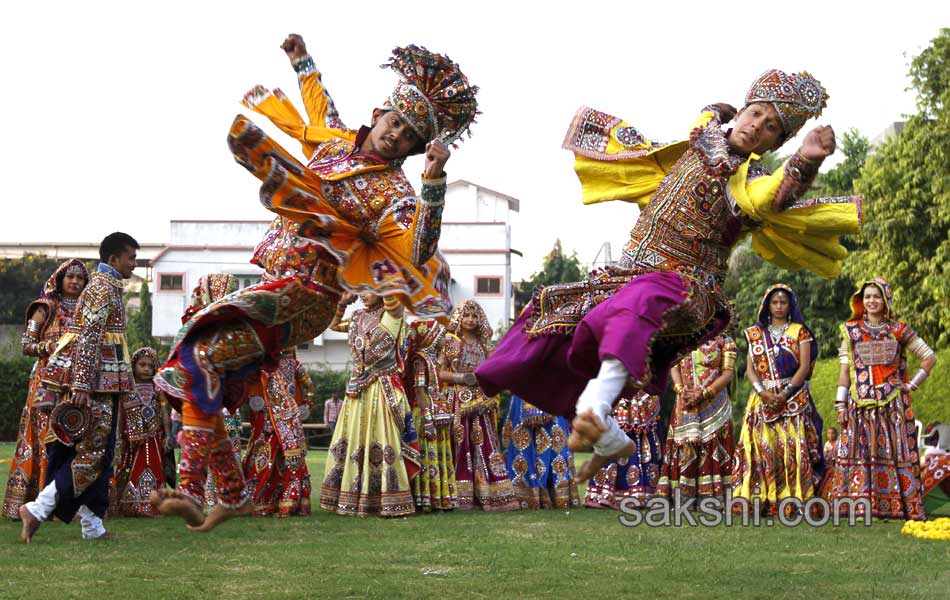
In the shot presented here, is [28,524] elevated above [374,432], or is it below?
below

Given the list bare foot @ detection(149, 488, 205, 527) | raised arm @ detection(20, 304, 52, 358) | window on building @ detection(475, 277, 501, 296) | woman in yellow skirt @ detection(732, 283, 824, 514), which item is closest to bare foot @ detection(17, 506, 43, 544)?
raised arm @ detection(20, 304, 52, 358)

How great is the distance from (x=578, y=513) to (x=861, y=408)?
2.94 meters

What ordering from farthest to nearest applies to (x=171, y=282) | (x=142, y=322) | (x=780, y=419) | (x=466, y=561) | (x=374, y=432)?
1. (x=142, y=322)
2. (x=171, y=282)
3. (x=780, y=419)
4. (x=374, y=432)
5. (x=466, y=561)

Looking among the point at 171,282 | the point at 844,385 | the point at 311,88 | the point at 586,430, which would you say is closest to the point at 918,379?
the point at 844,385

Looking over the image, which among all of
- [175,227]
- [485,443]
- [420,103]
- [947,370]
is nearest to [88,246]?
[175,227]

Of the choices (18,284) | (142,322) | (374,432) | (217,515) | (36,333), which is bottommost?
(217,515)

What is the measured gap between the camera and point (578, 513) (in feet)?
41.5

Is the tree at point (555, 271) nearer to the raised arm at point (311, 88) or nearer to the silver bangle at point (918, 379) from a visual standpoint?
the silver bangle at point (918, 379)

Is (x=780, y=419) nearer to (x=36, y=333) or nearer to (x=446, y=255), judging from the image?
(x=36, y=333)

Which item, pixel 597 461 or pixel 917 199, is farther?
pixel 917 199

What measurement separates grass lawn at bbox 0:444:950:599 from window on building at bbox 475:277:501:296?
43046 millimetres

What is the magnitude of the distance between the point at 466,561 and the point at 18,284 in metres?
52.9

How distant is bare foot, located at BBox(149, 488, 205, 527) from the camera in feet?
20.2

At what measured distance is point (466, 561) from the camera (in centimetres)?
848
